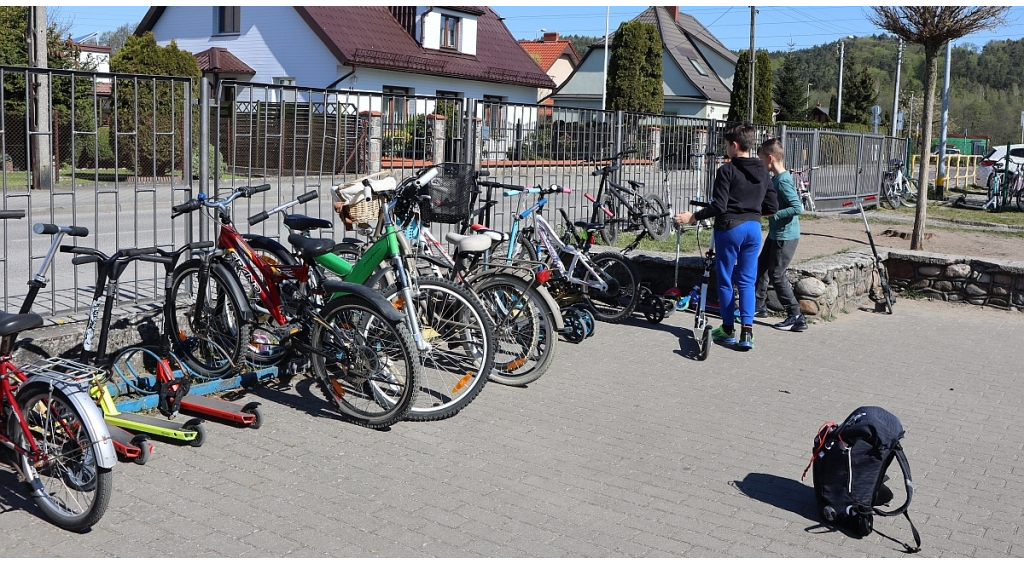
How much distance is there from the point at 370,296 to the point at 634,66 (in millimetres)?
42704

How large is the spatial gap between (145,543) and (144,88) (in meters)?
4.04

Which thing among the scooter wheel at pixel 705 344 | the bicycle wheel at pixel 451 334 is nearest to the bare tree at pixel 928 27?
the scooter wheel at pixel 705 344

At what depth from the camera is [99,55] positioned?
37562mm

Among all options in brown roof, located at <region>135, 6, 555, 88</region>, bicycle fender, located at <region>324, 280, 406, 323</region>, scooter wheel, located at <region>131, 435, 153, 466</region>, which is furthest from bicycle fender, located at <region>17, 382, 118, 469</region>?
brown roof, located at <region>135, 6, 555, 88</region>

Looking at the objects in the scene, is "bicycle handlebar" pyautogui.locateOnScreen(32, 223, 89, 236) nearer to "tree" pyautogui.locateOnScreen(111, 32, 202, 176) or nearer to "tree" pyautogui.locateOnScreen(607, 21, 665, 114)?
"tree" pyautogui.locateOnScreen(111, 32, 202, 176)

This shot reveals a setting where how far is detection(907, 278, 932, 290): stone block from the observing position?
35.8 feet

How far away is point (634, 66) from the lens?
4644cm

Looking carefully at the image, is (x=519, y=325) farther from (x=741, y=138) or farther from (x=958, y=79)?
(x=958, y=79)

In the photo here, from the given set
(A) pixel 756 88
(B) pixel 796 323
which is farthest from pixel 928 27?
(A) pixel 756 88

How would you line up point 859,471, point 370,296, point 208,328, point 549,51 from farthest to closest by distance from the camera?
point 549,51 → point 208,328 → point 370,296 → point 859,471

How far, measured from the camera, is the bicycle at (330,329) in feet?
18.4

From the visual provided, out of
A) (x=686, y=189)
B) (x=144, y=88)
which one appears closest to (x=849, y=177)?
(x=686, y=189)

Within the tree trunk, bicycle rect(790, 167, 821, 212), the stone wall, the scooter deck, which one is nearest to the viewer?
the scooter deck

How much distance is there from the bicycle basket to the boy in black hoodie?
172cm
